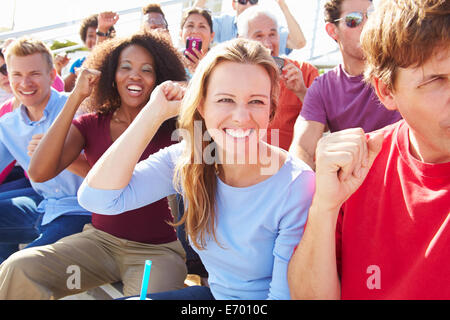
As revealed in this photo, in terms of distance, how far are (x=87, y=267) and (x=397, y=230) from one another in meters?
1.50

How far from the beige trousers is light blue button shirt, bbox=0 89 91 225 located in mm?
476

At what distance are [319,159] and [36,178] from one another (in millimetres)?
1734

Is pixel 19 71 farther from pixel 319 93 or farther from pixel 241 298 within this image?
pixel 241 298

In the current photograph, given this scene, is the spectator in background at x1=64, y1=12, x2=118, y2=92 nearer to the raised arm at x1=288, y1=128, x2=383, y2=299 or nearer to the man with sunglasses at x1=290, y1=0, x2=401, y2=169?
the man with sunglasses at x1=290, y1=0, x2=401, y2=169

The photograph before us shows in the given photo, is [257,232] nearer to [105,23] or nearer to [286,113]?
[286,113]

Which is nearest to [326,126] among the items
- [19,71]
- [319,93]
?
[319,93]

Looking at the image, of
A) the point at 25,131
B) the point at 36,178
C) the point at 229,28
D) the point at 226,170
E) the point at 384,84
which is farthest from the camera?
the point at 229,28

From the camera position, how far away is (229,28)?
15.1 feet

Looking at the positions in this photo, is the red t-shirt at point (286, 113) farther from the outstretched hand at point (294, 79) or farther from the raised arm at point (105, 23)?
the raised arm at point (105, 23)

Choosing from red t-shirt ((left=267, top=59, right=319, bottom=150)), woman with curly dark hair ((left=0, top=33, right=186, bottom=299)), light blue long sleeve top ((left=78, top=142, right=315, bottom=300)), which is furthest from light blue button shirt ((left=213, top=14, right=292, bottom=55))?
light blue long sleeve top ((left=78, top=142, right=315, bottom=300))

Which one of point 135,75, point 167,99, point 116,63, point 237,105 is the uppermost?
point 116,63

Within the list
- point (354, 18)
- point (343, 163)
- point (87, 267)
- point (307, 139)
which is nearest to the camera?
point (343, 163)

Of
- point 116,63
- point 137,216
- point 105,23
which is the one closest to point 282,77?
point 116,63

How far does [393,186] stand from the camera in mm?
1104
